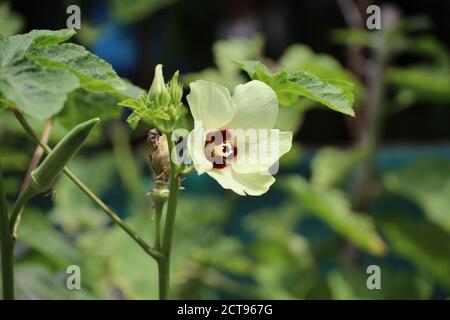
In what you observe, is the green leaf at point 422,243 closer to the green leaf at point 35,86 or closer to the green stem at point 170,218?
the green stem at point 170,218

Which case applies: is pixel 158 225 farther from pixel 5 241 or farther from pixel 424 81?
pixel 424 81

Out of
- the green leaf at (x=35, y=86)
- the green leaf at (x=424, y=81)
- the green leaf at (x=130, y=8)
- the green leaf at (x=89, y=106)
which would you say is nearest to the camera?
the green leaf at (x=35, y=86)

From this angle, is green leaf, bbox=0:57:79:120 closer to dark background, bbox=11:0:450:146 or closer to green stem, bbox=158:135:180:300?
green stem, bbox=158:135:180:300

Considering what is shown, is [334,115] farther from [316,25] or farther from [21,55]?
[21,55]

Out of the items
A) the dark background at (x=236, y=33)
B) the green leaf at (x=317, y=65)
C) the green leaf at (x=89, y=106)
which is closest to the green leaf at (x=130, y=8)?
the green leaf at (x=317, y=65)

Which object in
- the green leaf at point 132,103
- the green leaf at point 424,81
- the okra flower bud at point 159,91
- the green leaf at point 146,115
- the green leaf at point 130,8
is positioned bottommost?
the green leaf at point 146,115

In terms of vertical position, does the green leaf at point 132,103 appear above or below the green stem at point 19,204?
above

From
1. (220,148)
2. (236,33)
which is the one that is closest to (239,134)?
(220,148)

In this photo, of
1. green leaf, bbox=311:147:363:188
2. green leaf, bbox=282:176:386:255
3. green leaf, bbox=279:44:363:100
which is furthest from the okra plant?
green leaf, bbox=311:147:363:188
